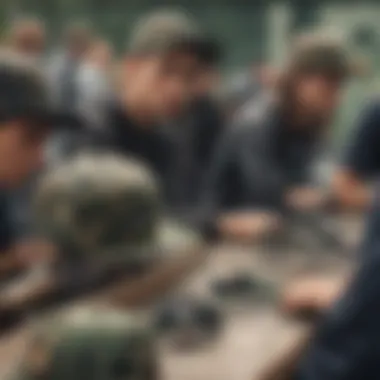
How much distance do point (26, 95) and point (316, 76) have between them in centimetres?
37

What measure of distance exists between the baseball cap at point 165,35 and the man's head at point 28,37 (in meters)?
0.11

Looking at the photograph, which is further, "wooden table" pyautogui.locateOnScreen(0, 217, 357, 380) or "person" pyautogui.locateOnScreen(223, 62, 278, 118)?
"person" pyautogui.locateOnScreen(223, 62, 278, 118)

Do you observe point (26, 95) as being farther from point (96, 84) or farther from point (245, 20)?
point (245, 20)

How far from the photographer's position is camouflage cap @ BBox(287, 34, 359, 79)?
112 cm

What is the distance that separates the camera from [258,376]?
99 cm

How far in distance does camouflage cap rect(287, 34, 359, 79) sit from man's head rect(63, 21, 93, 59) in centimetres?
26

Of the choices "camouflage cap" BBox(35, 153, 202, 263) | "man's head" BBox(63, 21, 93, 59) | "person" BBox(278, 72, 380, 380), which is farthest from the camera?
"man's head" BBox(63, 21, 93, 59)

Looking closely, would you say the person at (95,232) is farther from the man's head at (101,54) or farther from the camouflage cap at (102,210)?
the man's head at (101,54)

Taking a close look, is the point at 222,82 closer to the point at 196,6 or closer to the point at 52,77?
the point at 196,6

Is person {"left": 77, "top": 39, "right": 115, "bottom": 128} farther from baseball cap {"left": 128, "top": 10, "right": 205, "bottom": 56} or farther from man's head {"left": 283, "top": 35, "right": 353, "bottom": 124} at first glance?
man's head {"left": 283, "top": 35, "right": 353, "bottom": 124}

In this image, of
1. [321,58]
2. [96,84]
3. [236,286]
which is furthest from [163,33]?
[236,286]

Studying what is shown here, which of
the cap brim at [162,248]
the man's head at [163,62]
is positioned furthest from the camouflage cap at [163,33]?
the cap brim at [162,248]

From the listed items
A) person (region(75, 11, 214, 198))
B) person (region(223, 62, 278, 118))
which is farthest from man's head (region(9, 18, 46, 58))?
person (region(223, 62, 278, 118))

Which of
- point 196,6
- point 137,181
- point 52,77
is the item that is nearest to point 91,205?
point 137,181
